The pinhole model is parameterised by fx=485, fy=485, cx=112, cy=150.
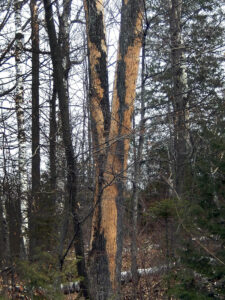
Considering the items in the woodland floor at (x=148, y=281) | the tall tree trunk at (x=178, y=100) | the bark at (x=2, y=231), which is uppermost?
the tall tree trunk at (x=178, y=100)

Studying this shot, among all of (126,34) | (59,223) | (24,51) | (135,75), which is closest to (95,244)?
(59,223)

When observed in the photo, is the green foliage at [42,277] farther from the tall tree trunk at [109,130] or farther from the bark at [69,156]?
the tall tree trunk at [109,130]

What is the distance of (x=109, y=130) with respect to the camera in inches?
295

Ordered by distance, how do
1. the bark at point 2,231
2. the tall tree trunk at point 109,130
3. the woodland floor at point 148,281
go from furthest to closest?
the woodland floor at point 148,281 → the tall tree trunk at point 109,130 → the bark at point 2,231

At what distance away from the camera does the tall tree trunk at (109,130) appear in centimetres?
720

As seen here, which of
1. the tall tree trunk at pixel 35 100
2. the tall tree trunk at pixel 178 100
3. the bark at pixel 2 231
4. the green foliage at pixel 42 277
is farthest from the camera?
the tall tree trunk at pixel 35 100

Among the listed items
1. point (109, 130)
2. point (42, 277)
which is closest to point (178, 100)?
point (109, 130)

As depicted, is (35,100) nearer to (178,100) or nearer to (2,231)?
(178,100)

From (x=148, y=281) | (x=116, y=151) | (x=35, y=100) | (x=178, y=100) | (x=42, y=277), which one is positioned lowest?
(x=148, y=281)

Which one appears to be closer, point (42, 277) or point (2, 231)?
point (42, 277)

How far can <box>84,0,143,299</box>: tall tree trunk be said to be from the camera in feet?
23.6

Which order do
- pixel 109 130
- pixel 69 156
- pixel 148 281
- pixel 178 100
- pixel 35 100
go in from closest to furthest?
pixel 109 130 → pixel 69 156 → pixel 148 281 → pixel 178 100 → pixel 35 100

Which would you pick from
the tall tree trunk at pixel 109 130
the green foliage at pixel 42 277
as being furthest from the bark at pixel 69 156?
the green foliage at pixel 42 277

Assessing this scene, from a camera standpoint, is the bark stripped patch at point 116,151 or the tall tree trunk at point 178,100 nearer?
the bark stripped patch at point 116,151
